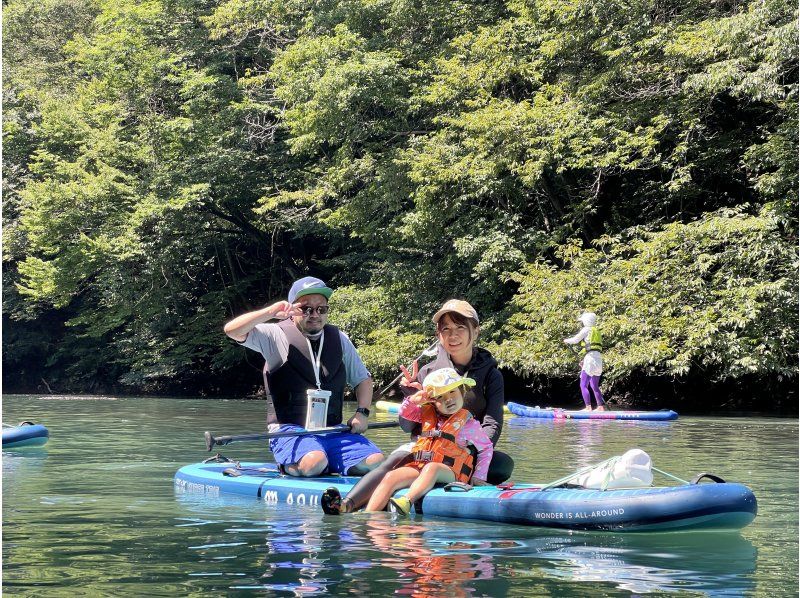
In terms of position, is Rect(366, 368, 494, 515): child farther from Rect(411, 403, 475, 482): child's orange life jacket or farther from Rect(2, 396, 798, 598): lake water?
Rect(2, 396, 798, 598): lake water

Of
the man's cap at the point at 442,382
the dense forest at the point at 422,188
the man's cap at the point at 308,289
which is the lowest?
the man's cap at the point at 442,382

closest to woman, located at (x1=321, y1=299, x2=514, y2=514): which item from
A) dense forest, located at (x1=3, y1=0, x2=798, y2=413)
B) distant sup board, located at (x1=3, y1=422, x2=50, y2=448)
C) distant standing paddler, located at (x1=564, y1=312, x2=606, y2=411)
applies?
distant sup board, located at (x1=3, y1=422, x2=50, y2=448)

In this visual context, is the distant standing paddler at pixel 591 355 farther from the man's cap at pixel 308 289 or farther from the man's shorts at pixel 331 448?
the man's cap at pixel 308 289

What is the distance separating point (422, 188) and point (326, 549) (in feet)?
59.0

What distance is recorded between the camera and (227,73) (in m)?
31.8

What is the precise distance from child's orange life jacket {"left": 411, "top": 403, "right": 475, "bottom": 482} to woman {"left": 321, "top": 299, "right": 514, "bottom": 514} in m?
0.12

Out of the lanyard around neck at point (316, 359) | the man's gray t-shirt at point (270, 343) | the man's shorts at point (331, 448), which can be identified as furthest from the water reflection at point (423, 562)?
the man's gray t-shirt at point (270, 343)

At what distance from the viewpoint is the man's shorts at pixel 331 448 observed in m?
7.98

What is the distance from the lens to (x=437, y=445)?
710 centimetres

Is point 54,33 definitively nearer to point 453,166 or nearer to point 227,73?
point 227,73

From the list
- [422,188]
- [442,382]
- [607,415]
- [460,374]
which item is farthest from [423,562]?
[422,188]

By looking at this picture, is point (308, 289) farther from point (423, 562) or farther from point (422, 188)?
point (422, 188)

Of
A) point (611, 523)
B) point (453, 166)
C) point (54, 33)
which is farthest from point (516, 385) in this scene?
point (54, 33)

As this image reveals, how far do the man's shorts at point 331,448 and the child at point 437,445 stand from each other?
0.83 metres
